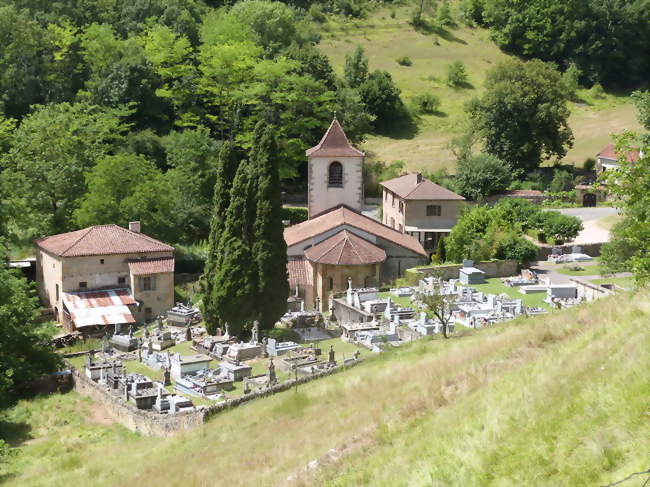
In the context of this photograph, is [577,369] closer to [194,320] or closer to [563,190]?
[194,320]

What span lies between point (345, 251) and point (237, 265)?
312 inches

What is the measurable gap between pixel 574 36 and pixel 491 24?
10279 millimetres

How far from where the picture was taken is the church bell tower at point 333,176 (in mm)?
53188

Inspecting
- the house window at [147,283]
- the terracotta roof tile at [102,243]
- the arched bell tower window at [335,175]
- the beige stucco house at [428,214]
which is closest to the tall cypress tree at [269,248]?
the house window at [147,283]

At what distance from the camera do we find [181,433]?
2734cm

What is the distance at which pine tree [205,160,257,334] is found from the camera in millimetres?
40125

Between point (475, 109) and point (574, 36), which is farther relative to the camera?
point (574, 36)

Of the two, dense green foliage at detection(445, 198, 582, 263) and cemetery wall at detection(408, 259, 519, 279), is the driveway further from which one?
cemetery wall at detection(408, 259, 519, 279)

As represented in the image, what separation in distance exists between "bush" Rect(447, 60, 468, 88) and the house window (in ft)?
172

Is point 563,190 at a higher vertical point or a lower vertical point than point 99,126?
lower

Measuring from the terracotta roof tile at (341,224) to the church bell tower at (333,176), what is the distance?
0.71m

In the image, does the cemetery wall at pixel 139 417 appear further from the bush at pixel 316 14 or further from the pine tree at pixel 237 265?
the bush at pixel 316 14

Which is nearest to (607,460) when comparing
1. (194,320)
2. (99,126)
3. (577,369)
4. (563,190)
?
(577,369)

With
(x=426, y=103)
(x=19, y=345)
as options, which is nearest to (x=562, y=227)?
(x=19, y=345)
